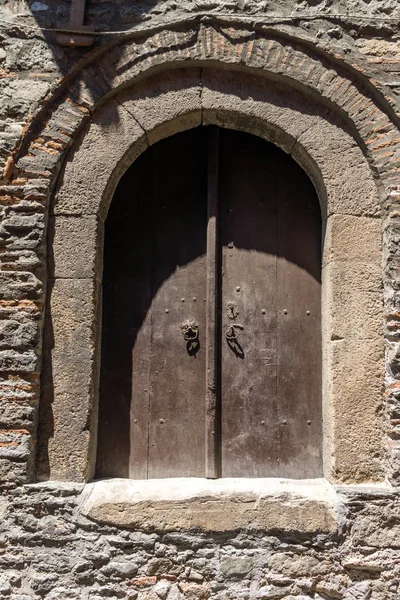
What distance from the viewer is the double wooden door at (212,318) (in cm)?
324

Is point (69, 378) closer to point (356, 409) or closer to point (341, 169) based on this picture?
point (356, 409)

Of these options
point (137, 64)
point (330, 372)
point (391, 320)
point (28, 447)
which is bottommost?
point (28, 447)

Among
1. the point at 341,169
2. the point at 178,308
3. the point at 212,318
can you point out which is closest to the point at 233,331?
the point at 212,318

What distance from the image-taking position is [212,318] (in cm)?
328

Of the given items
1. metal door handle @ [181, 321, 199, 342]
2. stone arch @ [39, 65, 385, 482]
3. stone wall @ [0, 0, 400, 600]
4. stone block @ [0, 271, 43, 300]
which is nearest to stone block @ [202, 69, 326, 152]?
stone arch @ [39, 65, 385, 482]

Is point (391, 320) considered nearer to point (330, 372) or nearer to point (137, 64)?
point (330, 372)

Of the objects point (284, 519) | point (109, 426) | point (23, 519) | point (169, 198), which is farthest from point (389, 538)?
point (169, 198)

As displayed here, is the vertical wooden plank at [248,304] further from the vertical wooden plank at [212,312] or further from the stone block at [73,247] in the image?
the stone block at [73,247]

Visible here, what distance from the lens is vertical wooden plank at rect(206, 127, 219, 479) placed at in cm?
320

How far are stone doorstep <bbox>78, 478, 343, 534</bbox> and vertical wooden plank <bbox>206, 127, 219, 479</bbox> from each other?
283mm

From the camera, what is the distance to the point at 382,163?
10.2ft

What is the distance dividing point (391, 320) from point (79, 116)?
2223 mm

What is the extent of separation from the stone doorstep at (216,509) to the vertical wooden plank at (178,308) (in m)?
0.30

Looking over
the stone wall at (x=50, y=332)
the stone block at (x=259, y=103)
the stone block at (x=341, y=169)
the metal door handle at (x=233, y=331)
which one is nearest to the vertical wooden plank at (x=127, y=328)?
the stone wall at (x=50, y=332)
